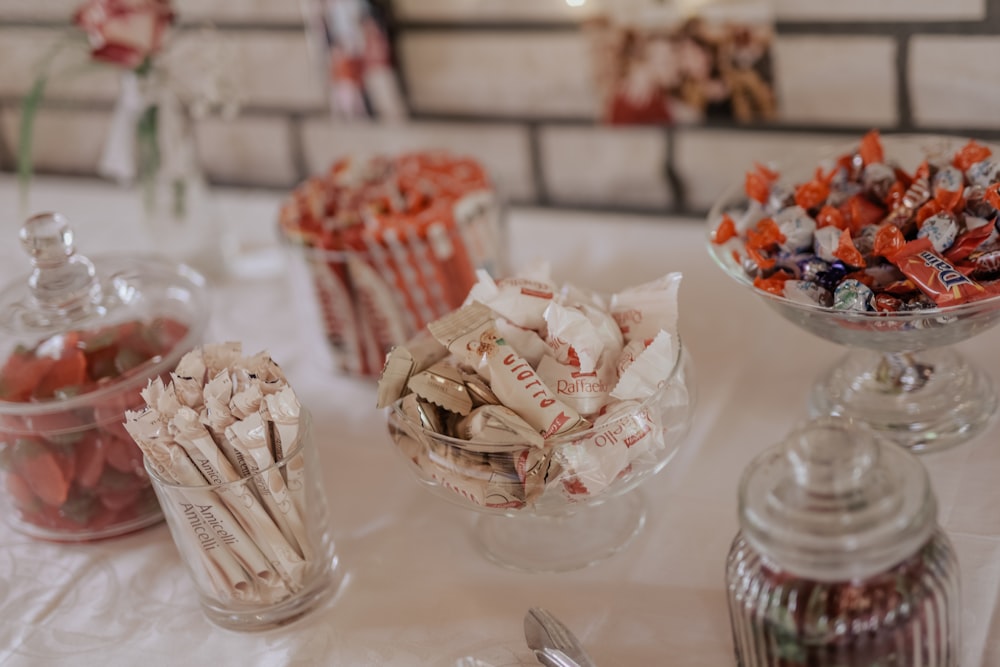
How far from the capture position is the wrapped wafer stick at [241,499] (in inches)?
33.0

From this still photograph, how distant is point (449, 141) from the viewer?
164cm

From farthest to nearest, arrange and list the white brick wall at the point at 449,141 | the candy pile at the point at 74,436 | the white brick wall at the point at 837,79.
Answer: the white brick wall at the point at 449,141, the white brick wall at the point at 837,79, the candy pile at the point at 74,436

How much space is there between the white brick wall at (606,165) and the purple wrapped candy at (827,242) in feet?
1.88

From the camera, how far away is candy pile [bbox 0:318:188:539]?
1.00 metres

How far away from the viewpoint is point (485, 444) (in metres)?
0.83

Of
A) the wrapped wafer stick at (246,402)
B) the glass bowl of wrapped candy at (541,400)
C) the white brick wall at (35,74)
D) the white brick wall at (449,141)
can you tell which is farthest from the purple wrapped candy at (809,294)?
the white brick wall at (35,74)

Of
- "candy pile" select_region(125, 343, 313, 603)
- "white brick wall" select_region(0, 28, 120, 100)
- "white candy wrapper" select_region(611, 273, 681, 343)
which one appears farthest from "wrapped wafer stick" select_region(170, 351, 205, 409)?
"white brick wall" select_region(0, 28, 120, 100)

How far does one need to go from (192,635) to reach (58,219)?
41 cm

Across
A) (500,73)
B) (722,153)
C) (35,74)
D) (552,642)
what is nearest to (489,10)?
(500,73)

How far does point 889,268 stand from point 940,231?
5cm

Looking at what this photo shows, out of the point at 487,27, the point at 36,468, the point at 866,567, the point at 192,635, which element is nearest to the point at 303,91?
the point at 487,27

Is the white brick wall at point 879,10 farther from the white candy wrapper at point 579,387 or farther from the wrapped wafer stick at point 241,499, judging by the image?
the wrapped wafer stick at point 241,499

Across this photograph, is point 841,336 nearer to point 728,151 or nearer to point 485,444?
point 485,444

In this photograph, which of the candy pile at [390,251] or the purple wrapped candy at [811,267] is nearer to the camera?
the purple wrapped candy at [811,267]
